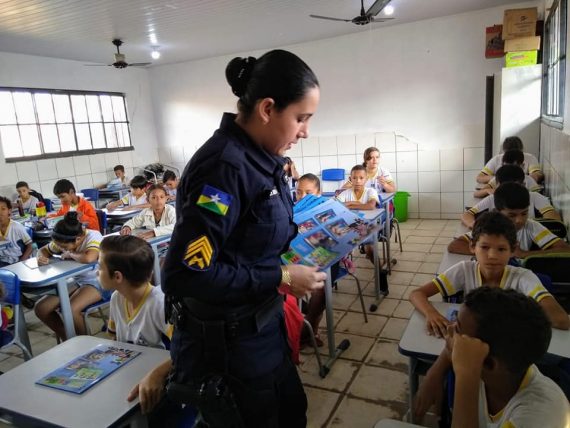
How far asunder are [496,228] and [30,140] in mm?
6784

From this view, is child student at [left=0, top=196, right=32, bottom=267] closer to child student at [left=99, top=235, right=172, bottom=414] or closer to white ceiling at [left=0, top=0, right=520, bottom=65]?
white ceiling at [left=0, top=0, right=520, bottom=65]

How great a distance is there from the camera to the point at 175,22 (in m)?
5.20

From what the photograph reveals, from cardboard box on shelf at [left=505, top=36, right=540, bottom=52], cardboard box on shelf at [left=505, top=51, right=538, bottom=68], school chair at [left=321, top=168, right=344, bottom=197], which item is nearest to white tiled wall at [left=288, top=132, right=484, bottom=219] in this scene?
school chair at [left=321, top=168, right=344, bottom=197]

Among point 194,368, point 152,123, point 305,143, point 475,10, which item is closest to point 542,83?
point 475,10

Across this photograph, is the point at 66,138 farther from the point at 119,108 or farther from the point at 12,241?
the point at 12,241

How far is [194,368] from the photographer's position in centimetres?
105

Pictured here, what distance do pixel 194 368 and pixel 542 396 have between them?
2.58ft

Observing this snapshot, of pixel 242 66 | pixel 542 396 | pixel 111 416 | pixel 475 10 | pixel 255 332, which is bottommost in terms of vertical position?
pixel 111 416

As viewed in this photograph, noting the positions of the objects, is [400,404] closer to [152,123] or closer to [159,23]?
[159,23]

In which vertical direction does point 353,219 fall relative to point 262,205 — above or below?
below

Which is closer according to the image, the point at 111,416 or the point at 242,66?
the point at 242,66

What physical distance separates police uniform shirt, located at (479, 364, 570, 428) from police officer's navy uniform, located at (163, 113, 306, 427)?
52 centimetres

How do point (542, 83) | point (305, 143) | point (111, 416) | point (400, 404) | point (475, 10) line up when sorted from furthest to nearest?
point (305, 143)
point (475, 10)
point (542, 83)
point (400, 404)
point (111, 416)

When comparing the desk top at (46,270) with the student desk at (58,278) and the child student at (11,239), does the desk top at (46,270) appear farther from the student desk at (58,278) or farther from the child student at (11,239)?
the child student at (11,239)
